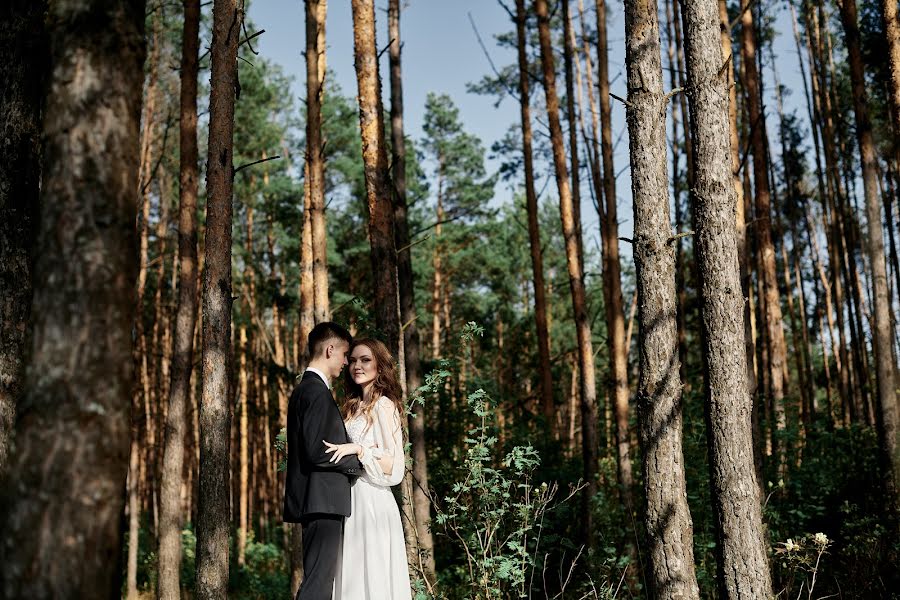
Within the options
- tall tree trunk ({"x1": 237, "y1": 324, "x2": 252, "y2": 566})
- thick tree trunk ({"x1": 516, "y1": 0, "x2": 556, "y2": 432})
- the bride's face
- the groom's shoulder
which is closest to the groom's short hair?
the groom's shoulder

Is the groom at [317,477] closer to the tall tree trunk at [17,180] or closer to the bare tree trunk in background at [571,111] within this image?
the tall tree trunk at [17,180]

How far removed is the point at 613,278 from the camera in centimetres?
1169

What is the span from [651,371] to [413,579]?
8.73 feet

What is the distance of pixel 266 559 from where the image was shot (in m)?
17.8

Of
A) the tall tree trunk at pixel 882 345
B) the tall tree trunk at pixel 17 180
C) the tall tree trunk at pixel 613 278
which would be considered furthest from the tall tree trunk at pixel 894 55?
the tall tree trunk at pixel 17 180

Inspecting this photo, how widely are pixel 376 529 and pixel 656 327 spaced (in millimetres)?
2238

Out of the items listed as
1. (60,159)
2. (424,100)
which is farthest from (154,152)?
(60,159)

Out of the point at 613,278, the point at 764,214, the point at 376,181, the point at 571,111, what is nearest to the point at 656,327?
the point at 376,181

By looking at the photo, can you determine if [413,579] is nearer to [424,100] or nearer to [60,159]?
[60,159]

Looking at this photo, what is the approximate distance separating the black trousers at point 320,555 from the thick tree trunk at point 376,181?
2.55 metres

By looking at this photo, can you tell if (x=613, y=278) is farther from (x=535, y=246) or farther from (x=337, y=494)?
(x=337, y=494)

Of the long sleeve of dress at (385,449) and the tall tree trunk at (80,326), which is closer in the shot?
the tall tree trunk at (80,326)

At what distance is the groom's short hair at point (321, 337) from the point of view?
4.82 meters

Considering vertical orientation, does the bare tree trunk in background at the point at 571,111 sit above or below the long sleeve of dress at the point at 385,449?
above
